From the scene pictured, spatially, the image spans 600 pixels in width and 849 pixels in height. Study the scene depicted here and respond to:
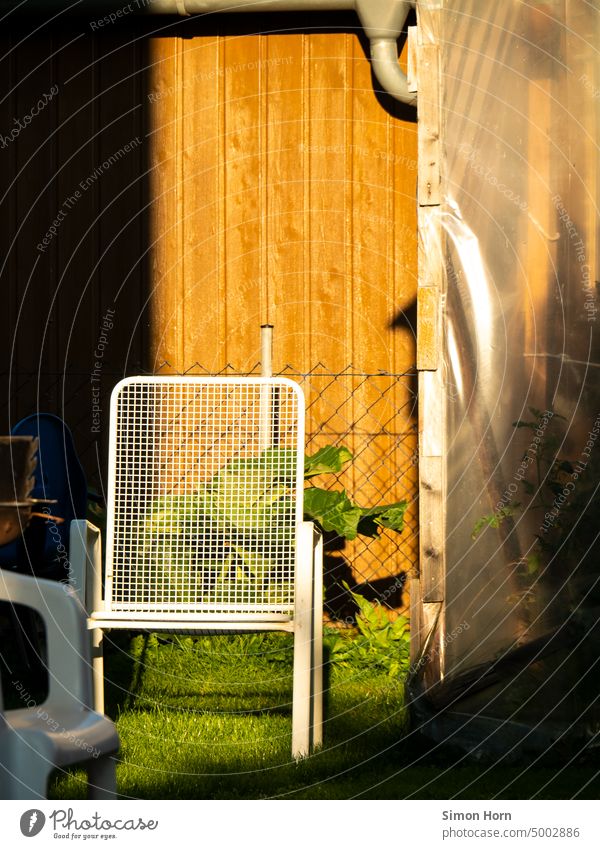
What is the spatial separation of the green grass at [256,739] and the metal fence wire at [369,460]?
610 mm

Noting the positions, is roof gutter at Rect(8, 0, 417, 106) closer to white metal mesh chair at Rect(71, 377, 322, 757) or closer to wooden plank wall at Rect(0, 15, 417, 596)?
wooden plank wall at Rect(0, 15, 417, 596)

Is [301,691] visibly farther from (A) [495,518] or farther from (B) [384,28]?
(B) [384,28]

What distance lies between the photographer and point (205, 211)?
463 centimetres

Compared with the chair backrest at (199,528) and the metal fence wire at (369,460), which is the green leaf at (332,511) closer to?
the chair backrest at (199,528)

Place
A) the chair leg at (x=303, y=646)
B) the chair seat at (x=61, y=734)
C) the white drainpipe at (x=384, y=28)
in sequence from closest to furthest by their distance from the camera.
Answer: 1. the chair seat at (x=61, y=734)
2. the chair leg at (x=303, y=646)
3. the white drainpipe at (x=384, y=28)

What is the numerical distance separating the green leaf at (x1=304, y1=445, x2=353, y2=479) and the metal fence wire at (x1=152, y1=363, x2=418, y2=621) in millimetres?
475

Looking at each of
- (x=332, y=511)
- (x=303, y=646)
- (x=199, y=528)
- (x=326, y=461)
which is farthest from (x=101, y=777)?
(x=326, y=461)

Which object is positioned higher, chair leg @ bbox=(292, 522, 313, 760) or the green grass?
chair leg @ bbox=(292, 522, 313, 760)

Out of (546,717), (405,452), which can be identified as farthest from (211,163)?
(546,717)

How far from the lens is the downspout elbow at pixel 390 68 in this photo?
14.3 feet

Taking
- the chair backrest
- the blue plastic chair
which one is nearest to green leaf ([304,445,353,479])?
the chair backrest

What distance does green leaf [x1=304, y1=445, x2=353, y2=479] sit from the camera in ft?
13.3

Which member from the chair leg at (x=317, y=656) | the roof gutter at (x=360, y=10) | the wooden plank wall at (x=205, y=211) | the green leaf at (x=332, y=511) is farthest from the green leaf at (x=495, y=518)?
the roof gutter at (x=360, y=10)

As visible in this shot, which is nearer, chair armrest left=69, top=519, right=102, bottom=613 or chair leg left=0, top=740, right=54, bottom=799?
chair leg left=0, top=740, right=54, bottom=799
